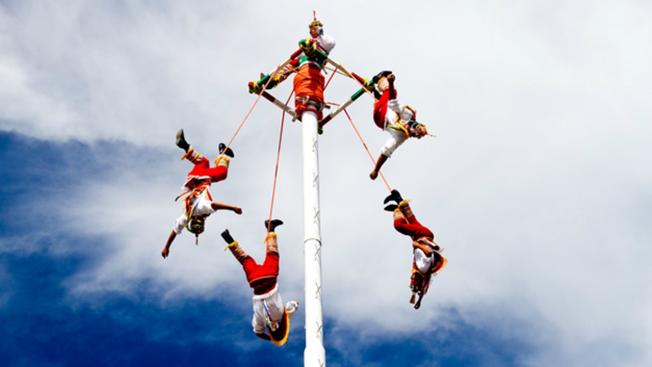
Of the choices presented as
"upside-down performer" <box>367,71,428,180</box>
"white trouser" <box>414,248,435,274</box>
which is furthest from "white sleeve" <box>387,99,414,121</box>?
"white trouser" <box>414,248,435,274</box>

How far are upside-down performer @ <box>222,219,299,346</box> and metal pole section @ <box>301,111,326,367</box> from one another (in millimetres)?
740

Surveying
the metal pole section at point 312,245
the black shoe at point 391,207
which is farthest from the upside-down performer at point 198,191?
the black shoe at point 391,207

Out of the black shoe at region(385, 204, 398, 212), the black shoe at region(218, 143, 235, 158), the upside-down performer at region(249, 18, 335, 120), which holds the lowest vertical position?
the black shoe at region(385, 204, 398, 212)

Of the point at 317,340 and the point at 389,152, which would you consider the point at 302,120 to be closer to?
the point at 389,152

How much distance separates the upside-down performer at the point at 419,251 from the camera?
632 inches

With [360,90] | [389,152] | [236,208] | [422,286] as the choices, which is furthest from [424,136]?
[236,208]

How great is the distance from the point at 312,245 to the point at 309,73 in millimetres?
4581

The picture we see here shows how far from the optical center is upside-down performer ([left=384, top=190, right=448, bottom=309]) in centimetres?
1606

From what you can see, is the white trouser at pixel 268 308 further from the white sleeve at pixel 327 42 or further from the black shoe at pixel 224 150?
the white sleeve at pixel 327 42

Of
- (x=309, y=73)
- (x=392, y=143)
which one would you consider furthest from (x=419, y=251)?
(x=309, y=73)

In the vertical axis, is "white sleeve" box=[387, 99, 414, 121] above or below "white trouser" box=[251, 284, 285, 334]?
above

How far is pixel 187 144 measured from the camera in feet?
55.4

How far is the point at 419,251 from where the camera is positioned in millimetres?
16172

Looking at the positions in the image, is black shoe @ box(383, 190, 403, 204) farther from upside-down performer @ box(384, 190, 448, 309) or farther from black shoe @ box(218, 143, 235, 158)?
black shoe @ box(218, 143, 235, 158)
